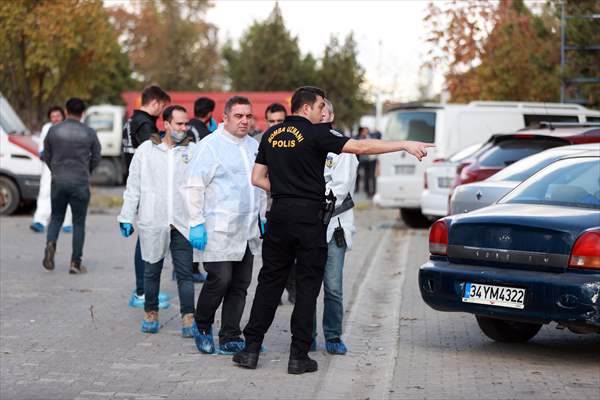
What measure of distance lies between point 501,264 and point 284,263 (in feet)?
4.94

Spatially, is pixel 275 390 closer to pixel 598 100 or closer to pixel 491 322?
pixel 491 322

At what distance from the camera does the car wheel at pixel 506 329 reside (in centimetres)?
962

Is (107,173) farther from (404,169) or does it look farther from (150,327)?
(150,327)

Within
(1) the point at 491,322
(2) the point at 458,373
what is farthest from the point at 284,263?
(1) the point at 491,322

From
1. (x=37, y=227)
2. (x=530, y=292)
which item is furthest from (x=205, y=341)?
(x=37, y=227)

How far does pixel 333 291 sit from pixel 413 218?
1296 cm

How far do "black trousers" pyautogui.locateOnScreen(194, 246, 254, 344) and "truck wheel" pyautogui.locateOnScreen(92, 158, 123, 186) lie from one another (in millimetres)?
28129

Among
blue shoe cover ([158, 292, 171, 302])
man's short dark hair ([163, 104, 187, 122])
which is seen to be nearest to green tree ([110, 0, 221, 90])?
blue shoe cover ([158, 292, 171, 302])

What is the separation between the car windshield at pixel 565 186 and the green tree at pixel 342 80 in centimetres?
5621

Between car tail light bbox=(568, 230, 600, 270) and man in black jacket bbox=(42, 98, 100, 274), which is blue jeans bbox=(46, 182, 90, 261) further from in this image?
car tail light bbox=(568, 230, 600, 270)

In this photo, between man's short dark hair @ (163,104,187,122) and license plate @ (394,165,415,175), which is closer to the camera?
man's short dark hair @ (163,104,187,122)

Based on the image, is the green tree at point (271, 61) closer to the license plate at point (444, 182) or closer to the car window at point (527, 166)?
the license plate at point (444, 182)

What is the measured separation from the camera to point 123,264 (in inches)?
579

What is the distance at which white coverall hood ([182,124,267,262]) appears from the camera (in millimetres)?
8844
